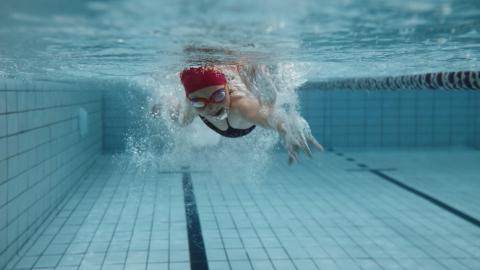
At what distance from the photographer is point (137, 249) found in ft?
15.9

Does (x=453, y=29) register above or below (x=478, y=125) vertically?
above

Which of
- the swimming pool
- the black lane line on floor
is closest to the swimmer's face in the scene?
the swimming pool

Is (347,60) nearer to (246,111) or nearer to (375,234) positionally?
(246,111)

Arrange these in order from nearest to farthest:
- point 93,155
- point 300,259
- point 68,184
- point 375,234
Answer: point 300,259 → point 375,234 → point 68,184 → point 93,155

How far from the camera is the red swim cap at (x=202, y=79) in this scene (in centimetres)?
387

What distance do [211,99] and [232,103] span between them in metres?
0.27

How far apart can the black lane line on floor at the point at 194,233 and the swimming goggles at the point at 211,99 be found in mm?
1660

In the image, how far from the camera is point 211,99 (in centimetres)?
379

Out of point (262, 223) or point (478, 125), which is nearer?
point (262, 223)

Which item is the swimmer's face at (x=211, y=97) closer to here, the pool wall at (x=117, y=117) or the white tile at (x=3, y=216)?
the white tile at (x=3, y=216)

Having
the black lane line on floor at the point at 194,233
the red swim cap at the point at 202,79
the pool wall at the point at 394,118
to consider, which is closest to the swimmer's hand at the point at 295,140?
the red swim cap at the point at 202,79

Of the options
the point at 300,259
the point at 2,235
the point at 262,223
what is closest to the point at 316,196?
the point at 262,223

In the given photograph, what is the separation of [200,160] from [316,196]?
383 cm

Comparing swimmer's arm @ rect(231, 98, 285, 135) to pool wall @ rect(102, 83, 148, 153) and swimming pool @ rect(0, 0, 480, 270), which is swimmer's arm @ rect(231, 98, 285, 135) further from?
pool wall @ rect(102, 83, 148, 153)
